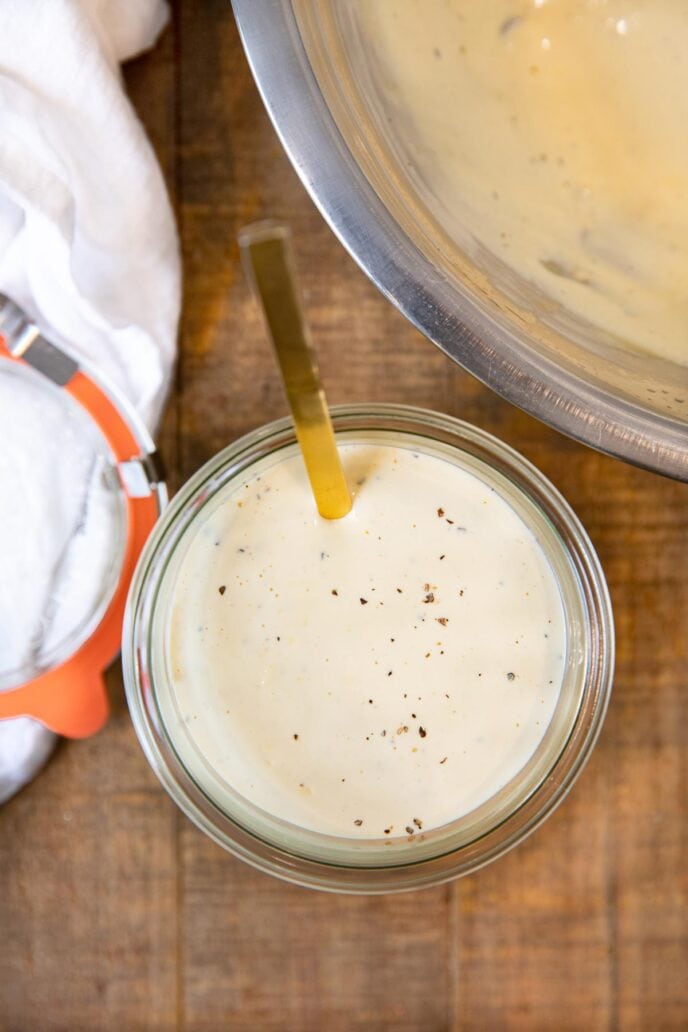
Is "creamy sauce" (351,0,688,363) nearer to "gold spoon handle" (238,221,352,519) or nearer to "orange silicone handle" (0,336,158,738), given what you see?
"gold spoon handle" (238,221,352,519)

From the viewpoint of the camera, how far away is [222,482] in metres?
0.56

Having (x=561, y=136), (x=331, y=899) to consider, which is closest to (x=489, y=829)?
(x=331, y=899)

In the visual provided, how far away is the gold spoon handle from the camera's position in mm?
313

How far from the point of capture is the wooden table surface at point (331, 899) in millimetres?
605

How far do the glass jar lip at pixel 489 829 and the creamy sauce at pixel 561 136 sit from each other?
10cm

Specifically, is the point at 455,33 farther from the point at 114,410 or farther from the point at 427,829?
the point at 427,829

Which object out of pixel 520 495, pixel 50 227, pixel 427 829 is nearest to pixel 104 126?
pixel 50 227

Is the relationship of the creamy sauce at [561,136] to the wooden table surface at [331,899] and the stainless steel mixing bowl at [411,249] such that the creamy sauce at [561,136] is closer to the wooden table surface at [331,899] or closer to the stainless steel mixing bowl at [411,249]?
the stainless steel mixing bowl at [411,249]

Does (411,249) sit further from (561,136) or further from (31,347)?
(31,347)

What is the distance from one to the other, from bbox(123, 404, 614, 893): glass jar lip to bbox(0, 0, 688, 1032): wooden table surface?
0.05 m

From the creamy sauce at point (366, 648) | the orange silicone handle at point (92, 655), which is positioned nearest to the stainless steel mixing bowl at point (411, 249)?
the creamy sauce at point (366, 648)

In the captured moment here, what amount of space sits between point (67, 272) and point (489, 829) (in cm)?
38

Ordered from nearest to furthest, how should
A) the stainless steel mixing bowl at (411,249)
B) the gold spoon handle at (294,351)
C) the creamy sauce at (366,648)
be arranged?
the gold spoon handle at (294,351) < the stainless steel mixing bowl at (411,249) < the creamy sauce at (366,648)

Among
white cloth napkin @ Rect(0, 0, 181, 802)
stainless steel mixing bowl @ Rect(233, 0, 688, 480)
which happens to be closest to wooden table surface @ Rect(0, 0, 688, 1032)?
white cloth napkin @ Rect(0, 0, 181, 802)
